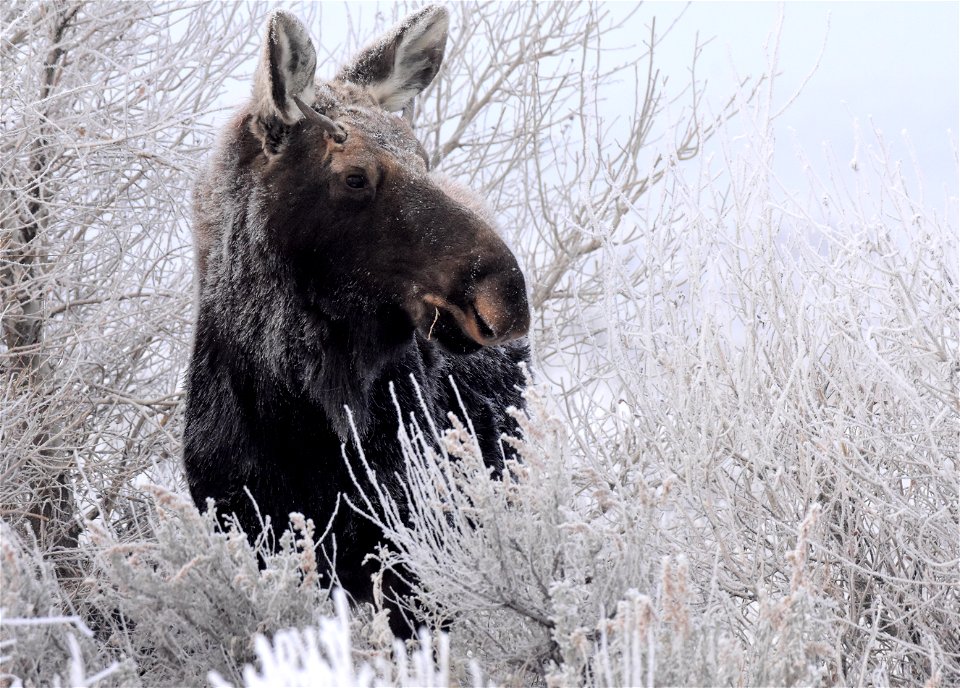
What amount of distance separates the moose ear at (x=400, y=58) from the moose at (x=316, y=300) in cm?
35

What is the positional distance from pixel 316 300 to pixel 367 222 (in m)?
0.38

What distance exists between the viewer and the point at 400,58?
4.86 meters

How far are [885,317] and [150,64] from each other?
535 cm

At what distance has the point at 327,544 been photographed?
4164 mm

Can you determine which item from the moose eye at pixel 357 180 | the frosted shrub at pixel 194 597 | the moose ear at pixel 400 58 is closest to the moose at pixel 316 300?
the moose eye at pixel 357 180

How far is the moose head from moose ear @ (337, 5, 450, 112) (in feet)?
1.52

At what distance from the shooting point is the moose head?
3803mm

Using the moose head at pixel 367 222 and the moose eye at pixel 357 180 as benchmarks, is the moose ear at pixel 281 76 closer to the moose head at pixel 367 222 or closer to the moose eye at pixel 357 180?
the moose head at pixel 367 222

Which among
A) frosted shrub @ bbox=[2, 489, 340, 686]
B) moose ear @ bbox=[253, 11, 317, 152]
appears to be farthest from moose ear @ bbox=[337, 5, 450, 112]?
frosted shrub @ bbox=[2, 489, 340, 686]

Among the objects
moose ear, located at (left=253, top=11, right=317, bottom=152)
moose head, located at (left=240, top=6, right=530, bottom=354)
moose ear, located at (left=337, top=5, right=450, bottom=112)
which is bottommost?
moose head, located at (left=240, top=6, right=530, bottom=354)

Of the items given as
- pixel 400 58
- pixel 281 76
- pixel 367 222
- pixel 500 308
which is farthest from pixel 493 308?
pixel 400 58

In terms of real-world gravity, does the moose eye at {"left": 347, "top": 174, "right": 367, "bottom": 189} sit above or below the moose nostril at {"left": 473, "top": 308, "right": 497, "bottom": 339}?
above

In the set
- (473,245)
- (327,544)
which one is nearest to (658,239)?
(473,245)

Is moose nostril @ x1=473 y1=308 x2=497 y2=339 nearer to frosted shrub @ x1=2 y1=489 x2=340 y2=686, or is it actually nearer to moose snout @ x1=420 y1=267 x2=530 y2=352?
moose snout @ x1=420 y1=267 x2=530 y2=352
